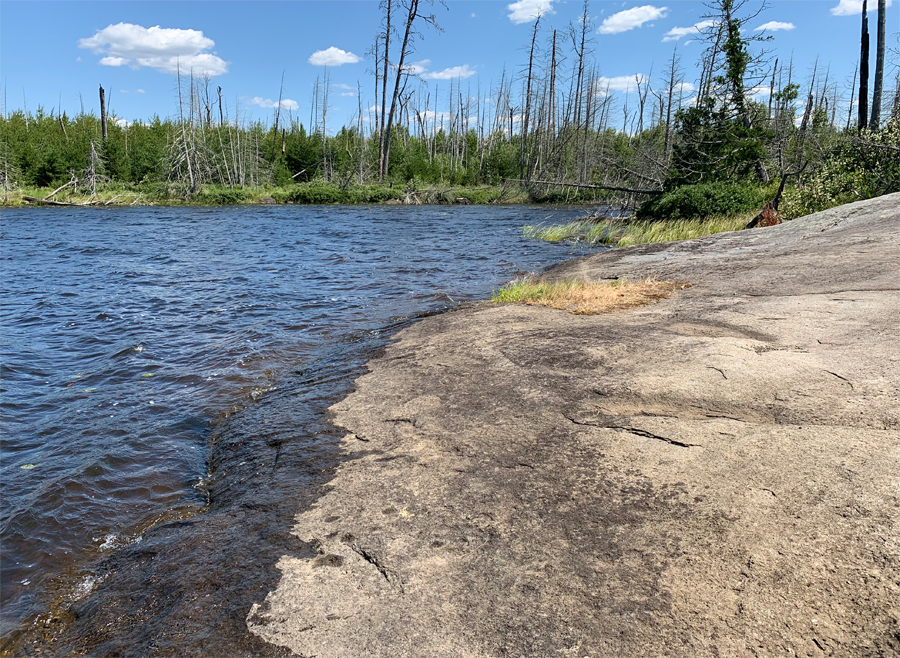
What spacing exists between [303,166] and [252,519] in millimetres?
51628

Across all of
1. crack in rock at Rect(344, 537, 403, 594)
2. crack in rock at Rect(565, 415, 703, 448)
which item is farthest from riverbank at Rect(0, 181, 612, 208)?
crack in rock at Rect(344, 537, 403, 594)

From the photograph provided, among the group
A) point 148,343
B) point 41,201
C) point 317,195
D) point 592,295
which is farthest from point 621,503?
point 317,195

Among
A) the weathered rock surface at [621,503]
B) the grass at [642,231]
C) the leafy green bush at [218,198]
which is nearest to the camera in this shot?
the weathered rock surface at [621,503]

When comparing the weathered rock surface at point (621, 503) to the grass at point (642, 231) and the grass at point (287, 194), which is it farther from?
the grass at point (287, 194)

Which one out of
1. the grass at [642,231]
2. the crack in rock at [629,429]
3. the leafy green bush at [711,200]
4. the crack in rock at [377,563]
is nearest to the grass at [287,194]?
the grass at [642,231]

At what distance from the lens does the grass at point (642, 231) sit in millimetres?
14778

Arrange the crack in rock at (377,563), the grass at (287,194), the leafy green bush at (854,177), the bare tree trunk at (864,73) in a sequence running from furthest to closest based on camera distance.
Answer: the grass at (287,194) < the bare tree trunk at (864,73) < the leafy green bush at (854,177) < the crack in rock at (377,563)

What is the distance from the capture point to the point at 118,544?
3.48 meters

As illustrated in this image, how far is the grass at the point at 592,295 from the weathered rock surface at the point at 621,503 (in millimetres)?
1627

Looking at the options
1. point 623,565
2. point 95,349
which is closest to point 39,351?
point 95,349

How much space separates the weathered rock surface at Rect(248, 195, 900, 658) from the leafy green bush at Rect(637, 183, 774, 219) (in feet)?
38.1

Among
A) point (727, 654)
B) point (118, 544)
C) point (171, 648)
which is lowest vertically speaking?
point (118, 544)

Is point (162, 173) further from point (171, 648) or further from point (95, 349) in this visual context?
point (171, 648)

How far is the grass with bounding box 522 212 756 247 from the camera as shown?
1478 centimetres
